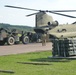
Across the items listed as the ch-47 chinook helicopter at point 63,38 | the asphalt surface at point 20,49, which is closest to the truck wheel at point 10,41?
the asphalt surface at point 20,49

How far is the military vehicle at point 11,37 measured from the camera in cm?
3475

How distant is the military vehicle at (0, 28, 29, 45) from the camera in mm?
34750

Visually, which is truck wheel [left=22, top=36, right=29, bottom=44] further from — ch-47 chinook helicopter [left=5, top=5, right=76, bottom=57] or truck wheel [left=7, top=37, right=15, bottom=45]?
ch-47 chinook helicopter [left=5, top=5, right=76, bottom=57]

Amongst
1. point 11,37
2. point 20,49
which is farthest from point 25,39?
point 20,49

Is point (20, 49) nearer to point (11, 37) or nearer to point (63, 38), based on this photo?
point (63, 38)

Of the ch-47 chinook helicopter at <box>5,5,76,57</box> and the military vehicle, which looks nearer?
the ch-47 chinook helicopter at <box>5,5,76,57</box>

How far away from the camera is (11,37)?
115 ft

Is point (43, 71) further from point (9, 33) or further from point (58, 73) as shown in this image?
point (9, 33)

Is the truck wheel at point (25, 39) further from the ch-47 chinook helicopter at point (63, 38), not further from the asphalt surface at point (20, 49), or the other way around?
the ch-47 chinook helicopter at point (63, 38)

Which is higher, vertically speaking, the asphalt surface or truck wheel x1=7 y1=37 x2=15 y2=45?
truck wheel x1=7 y1=37 x2=15 y2=45

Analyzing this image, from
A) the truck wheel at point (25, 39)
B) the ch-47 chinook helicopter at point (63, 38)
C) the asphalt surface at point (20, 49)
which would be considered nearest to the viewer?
the ch-47 chinook helicopter at point (63, 38)

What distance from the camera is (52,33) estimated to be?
21.9 m

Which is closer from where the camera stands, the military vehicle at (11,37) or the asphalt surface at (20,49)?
the asphalt surface at (20,49)

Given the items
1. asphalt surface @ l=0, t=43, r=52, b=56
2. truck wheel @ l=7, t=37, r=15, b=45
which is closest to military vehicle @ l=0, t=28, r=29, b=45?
truck wheel @ l=7, t=37, r=15, b=45
